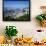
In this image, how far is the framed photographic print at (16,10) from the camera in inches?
121

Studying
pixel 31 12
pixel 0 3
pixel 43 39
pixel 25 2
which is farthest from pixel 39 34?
pixel 0 3

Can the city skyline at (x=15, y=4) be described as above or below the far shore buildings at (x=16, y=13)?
above

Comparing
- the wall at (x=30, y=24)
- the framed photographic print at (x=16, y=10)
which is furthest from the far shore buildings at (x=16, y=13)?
the wall at (x=30, y=24)

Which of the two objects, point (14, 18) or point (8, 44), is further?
point (14, 18)

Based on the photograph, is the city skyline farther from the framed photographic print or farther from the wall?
the wall

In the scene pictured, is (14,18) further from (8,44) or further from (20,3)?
(8,44)

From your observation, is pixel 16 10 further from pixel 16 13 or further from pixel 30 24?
pixel 30 24

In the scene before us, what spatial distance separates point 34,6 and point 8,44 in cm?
87

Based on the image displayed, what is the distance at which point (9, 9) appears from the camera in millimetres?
3088

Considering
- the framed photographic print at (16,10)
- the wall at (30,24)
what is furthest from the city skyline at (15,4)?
the wall at (30,24)

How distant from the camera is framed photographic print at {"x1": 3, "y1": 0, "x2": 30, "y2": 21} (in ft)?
10.1

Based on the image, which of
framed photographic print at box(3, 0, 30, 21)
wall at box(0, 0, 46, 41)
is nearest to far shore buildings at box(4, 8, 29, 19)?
framed photographic print at box(3, 0, 30, 21)

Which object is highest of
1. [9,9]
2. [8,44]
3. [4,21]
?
[9,9]

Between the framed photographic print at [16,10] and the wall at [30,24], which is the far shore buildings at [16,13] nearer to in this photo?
the framed photographic print at [16,10]
